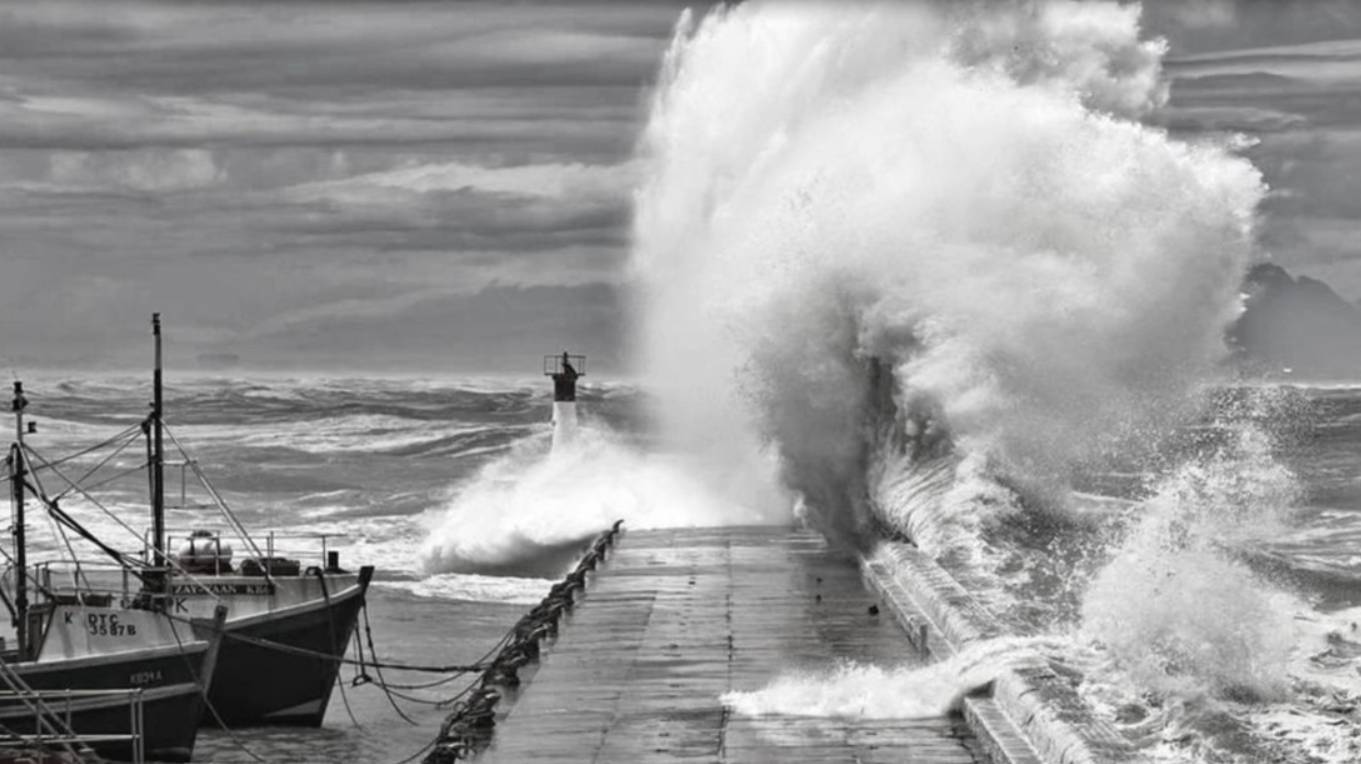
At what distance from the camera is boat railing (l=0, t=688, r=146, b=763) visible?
673 inches

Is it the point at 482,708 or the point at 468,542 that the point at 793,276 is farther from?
the point at 482,708

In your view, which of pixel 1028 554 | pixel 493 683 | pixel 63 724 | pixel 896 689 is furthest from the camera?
pixel 1028 554

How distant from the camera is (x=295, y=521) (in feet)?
188

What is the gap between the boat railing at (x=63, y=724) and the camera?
17.1 meters

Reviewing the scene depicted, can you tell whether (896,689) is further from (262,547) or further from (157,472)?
(262,547)

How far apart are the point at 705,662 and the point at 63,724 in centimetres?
464

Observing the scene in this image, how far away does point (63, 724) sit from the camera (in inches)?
733

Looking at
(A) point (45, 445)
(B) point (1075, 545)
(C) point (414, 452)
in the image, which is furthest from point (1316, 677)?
(A) point (45, 445)

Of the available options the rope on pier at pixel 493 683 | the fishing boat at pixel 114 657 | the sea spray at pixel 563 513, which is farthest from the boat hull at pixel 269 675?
the sea spray at pixel 563 513

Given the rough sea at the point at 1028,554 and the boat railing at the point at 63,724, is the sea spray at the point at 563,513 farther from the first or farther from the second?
the boat railing at the point at 63,724

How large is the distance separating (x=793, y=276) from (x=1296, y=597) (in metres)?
10.6

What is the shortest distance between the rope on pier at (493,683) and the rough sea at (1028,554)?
71.3 inches

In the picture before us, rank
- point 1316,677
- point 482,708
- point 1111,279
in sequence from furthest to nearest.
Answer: point 1111,279 → point 1316,677 → point 482,708

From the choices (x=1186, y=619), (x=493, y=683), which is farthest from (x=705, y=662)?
(x=1186, y=619)
